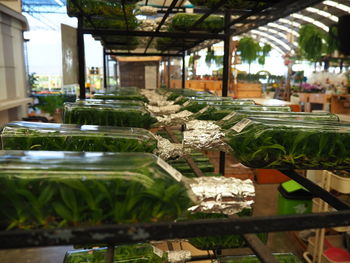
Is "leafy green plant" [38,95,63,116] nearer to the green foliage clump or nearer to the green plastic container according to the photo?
the green foliage clump

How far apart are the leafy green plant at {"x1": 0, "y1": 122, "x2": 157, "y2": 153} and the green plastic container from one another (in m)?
1.99

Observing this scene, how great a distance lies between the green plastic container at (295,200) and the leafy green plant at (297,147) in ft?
6.02

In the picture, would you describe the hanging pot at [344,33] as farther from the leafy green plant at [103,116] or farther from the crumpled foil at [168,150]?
the leafy green plant at [103,116]

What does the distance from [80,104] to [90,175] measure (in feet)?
2.64

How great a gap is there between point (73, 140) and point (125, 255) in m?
0.38

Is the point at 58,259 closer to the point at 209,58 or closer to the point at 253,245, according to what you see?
the point at 253,245

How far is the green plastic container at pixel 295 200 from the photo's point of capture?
2.56 metres

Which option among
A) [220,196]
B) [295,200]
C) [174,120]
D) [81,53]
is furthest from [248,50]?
[220,196]

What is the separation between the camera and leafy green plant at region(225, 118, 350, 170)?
836 millimetres

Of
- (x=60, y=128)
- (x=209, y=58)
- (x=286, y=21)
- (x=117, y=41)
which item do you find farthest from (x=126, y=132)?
(x=286, y=21)

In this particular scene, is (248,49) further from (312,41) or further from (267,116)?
(267,116)

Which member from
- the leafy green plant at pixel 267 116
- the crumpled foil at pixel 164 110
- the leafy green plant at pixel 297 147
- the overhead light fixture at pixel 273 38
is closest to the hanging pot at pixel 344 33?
the leafy green plant at pixel 297 147

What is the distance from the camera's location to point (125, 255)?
36.9 inches

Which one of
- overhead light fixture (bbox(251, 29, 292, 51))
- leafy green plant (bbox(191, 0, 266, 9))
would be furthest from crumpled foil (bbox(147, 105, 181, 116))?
overhead light fixture (bbox(251, 29, 292, 51))
